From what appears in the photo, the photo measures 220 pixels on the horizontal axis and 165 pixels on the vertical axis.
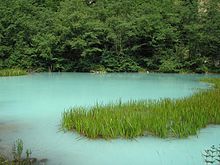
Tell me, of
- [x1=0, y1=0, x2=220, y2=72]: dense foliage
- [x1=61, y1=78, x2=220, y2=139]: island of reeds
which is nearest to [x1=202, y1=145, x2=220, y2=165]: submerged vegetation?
[x1=61, y1=78, x2=220, y2=139]: island of reeds

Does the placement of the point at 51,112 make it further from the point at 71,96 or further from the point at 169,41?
the point at 169,41

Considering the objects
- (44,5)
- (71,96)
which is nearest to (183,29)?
(44,5)

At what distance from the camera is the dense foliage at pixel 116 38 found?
21.9 m

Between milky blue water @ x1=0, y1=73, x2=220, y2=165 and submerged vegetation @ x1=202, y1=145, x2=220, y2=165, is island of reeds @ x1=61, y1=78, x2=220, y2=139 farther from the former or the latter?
submerged vegetation @ x1=202, y1=145, x2=220, y2=165

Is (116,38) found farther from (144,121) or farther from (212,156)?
(212,156)

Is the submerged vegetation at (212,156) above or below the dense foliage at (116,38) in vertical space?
below

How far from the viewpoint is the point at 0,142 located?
5.70 metres

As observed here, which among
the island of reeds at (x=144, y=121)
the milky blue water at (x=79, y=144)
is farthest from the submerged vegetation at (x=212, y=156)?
the island of reeds at (x=144, y=121)

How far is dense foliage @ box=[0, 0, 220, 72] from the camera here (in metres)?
21.9

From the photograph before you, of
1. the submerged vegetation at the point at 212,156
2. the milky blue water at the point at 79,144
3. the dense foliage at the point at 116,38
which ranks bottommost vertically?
the milky blue water at the point at 79,144

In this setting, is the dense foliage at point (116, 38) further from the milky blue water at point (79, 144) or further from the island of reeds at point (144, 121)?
the island of reeds at point (144, 121)

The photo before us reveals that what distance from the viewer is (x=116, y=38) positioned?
73.2 ft

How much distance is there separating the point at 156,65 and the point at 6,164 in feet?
62.2

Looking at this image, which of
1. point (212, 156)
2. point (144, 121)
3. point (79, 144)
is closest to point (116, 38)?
point (144, 121)
